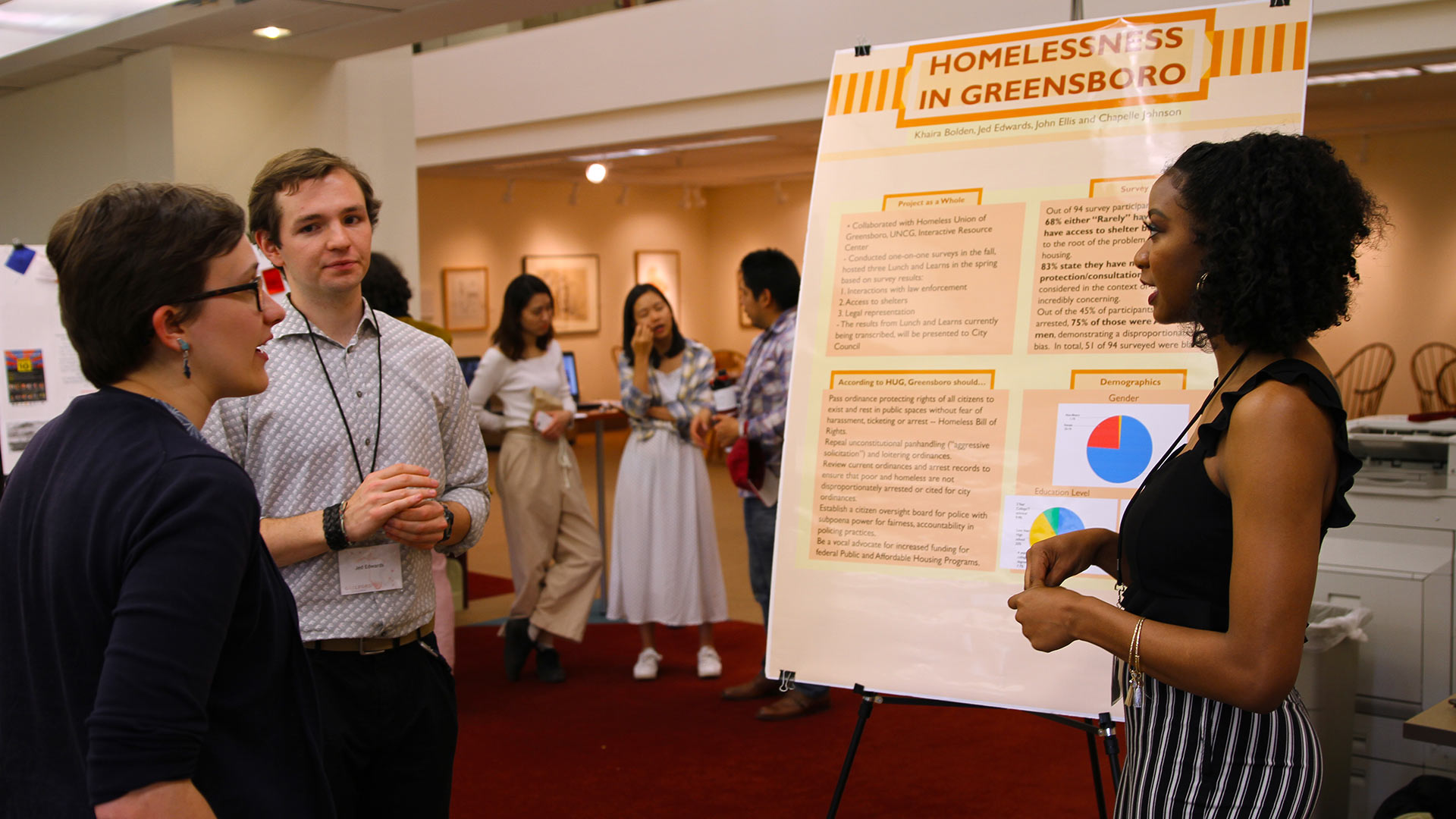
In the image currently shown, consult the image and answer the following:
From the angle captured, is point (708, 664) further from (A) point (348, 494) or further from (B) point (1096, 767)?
(A) point (348, 494)

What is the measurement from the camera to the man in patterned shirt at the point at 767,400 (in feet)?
13.5

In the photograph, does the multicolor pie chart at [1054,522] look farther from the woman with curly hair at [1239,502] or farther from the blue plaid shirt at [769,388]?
the blue plaid shirt at [769,388]

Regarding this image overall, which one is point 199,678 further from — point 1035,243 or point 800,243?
point 800,243

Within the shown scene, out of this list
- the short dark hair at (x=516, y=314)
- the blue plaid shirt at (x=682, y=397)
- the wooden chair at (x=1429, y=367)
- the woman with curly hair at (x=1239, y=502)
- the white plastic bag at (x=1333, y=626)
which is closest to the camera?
the woman with curly hair at (x=1239, y=502)

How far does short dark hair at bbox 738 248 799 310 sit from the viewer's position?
13.9ft

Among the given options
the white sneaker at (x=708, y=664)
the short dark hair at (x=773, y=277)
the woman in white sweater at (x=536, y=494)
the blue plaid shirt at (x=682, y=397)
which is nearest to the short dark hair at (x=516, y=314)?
the woman in white sweater at (x=536, y=494)

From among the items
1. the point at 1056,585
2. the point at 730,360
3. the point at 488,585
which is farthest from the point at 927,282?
the point at 730,360

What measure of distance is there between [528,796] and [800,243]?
10983 mm

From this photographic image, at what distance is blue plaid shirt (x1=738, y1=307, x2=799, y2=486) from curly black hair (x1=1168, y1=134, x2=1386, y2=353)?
277 centimetres

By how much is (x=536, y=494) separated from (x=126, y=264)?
371cm

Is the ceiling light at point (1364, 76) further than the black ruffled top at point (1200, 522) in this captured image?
Yes

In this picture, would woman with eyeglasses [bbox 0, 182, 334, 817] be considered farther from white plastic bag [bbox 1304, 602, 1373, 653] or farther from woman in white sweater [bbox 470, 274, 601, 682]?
woman in white sweater [bbox 470, 274, 601, 682]

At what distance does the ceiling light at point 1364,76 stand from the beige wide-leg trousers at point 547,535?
4659 millimetres

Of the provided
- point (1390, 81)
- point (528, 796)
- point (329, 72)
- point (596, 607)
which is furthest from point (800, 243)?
point (528, 796)
